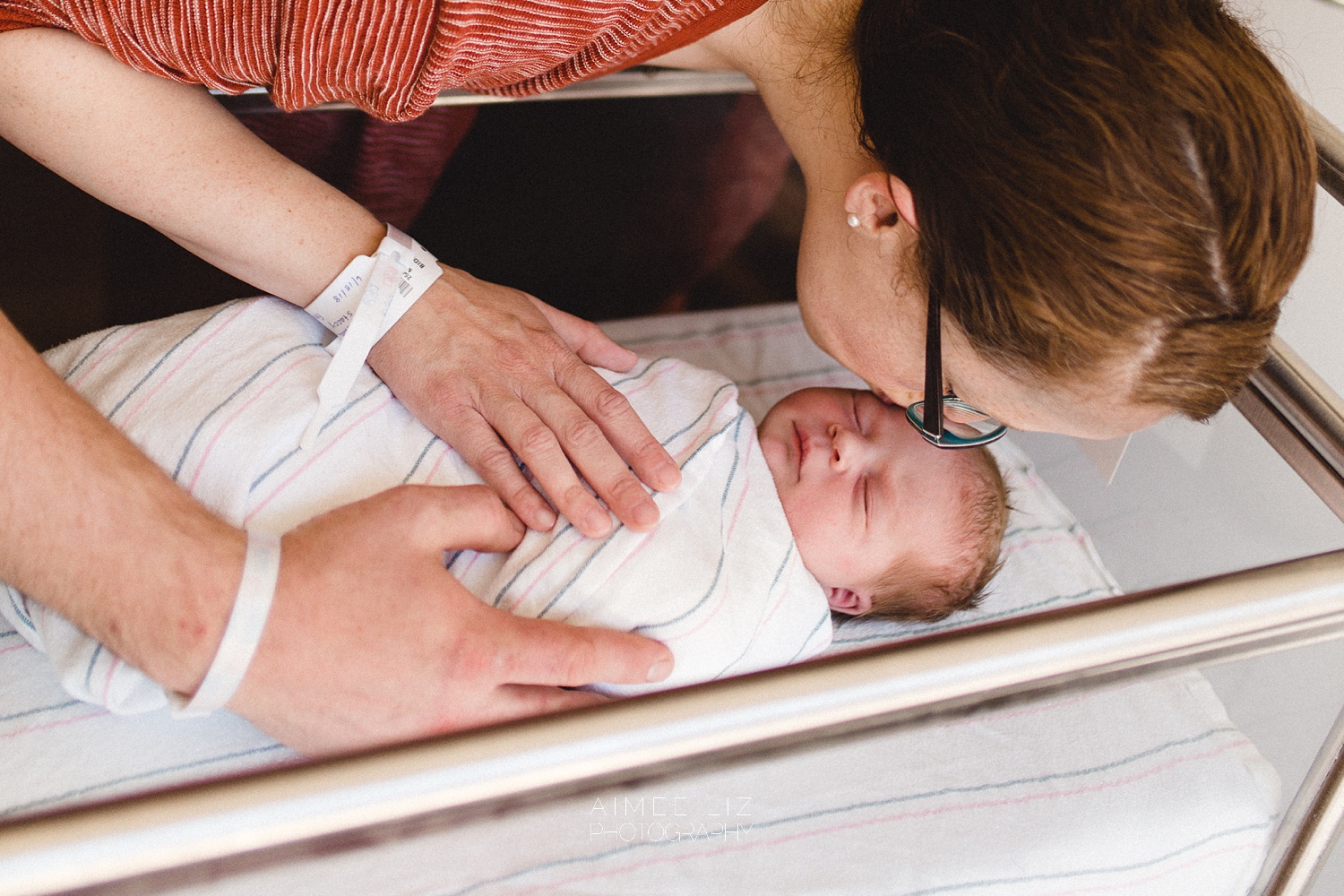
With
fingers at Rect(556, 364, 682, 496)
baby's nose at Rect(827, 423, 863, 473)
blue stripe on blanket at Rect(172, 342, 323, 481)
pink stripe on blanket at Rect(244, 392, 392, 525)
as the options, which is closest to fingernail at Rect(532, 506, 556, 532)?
fingers at Rect(556, 364, 682, 496)

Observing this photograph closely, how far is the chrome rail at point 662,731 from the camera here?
1.53 feet

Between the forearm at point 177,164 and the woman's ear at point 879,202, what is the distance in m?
0.51

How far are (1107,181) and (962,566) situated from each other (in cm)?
61

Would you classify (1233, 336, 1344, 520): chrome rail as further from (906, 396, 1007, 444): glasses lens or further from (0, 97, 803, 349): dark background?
(0, 97, 803, 349): dark background

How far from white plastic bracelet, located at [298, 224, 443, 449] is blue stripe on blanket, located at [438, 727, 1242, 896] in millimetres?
475

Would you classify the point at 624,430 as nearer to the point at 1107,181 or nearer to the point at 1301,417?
the point at 1107,181

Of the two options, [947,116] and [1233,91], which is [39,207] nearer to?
[947,116]

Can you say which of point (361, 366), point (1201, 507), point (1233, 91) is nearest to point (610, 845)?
point (361, 366)

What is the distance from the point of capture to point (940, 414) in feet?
3.31

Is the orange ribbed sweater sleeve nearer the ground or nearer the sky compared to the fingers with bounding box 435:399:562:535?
nearer the sky

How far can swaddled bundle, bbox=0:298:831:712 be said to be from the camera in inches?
38.0

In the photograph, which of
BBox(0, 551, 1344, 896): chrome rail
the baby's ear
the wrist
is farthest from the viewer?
the baby's ear

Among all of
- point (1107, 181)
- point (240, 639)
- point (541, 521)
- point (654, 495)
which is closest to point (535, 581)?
point (541, 521)

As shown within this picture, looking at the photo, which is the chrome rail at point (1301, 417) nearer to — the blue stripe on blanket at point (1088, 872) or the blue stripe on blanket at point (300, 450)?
the blue stripe on blanket at point (1088, 872)
